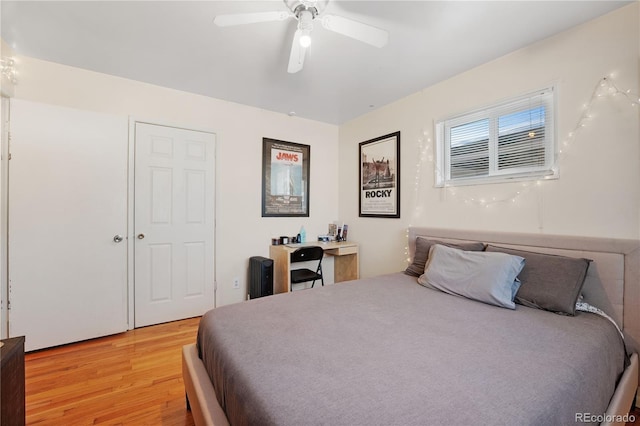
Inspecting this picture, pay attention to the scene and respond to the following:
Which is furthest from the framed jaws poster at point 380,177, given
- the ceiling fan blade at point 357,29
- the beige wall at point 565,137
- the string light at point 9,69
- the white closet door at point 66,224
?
the string light at point 9,69

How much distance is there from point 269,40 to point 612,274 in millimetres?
2755

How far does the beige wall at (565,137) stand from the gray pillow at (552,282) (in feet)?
1.07

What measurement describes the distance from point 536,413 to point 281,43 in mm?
2467

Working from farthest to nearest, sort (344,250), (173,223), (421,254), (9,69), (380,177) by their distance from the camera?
(344,250) → (380,177) → (173,223) → (421,254) → (9,69)

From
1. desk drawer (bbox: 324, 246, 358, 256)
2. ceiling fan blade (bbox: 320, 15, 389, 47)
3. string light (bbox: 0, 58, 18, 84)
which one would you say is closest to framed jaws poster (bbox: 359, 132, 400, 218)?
desk drawer (bbox: 324, 246, 358, 256)

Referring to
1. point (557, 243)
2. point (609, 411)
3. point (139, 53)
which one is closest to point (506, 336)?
point (609, 411)

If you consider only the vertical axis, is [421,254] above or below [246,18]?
below

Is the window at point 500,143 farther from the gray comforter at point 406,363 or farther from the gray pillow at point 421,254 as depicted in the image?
the gray comforter at point 406,363

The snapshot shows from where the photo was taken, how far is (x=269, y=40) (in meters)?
2.03

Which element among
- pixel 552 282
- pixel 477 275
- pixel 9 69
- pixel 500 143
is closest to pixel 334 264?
pixel 477 275

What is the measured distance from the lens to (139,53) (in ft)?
7.22

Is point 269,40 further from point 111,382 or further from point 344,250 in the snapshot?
point 111,382

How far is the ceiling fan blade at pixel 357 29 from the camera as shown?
153 centimetres

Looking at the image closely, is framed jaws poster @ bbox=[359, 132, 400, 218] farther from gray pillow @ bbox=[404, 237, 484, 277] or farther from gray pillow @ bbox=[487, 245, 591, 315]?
gray pillow @ bbox=[487, 245, 591, 315]
